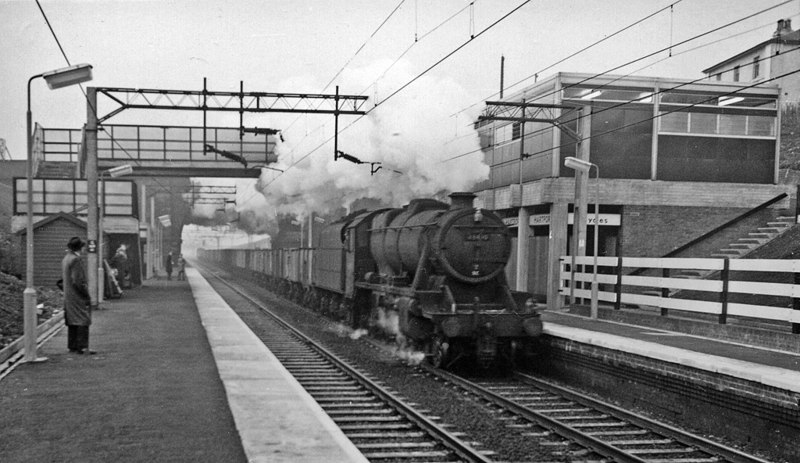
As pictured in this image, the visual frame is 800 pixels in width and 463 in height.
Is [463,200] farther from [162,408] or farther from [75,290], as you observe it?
[162,408]

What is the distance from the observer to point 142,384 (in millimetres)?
8469

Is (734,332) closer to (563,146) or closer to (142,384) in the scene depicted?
(142,384)

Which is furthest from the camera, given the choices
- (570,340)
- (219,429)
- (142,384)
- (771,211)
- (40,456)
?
(771,211)

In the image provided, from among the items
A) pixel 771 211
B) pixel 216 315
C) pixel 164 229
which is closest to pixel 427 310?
pixel 216 315

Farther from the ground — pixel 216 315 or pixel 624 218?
pixel 624 218

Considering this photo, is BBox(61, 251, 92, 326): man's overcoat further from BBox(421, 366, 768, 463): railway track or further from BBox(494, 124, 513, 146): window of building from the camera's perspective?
BBox(494, 124, 513, 146): window of building

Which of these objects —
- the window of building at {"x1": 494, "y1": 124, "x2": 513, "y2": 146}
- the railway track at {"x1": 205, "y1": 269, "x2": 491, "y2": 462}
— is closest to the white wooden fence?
the railway track at {"x1": 205, "y1": 269, "x2": 491, "y2": 462}

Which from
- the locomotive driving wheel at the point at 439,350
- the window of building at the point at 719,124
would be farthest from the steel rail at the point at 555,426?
the window of building at the point at 719,124

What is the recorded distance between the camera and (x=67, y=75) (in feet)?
36.7

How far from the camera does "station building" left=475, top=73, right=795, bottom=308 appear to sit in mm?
20203

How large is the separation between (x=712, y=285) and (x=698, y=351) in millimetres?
2412

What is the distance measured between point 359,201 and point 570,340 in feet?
48.1


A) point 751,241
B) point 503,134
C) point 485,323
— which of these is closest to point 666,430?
point 485,323

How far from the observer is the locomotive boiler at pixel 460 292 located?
36.0 ft
